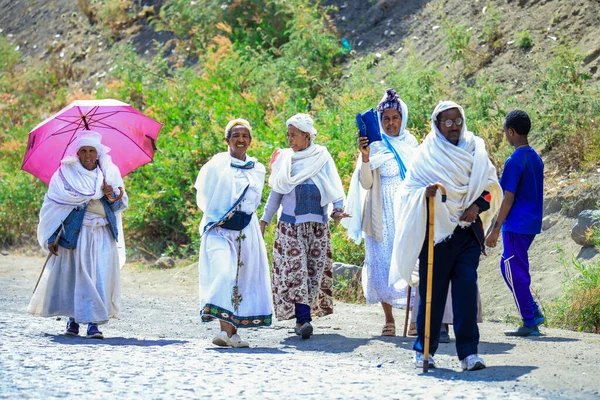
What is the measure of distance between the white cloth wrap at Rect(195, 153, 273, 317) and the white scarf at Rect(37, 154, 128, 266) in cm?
97

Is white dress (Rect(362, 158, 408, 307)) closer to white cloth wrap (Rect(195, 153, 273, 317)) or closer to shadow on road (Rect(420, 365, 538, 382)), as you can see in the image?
white cloth wrap (Rect(195, 153, 273, 317))

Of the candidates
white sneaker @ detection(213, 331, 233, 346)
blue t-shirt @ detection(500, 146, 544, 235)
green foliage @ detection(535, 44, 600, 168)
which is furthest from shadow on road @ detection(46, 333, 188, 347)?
green foliage @ detection(535, 44, 600, 168)

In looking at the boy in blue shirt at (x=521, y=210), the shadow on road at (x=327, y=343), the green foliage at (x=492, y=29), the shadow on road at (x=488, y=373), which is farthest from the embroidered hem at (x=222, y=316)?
the green foliage at (x=492, y=29)

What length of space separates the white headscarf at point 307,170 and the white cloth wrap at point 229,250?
363mm

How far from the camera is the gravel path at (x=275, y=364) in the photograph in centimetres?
579

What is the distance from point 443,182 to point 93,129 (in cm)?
Answer: 408

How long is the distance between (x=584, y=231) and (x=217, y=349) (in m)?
4.01

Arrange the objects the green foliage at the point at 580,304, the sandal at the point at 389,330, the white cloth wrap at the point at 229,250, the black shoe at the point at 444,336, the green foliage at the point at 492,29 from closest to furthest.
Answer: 1. the black shoe at the point at 444,336
2. the white cloth wrap at the point at 229,250
3. the green foliage at the point at 580,304
4. the sandal at the point at 389,330
5. the green foliage at the point at 492,29

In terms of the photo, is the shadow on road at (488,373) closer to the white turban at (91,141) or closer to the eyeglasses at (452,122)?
the eyeglasses at (452,122)

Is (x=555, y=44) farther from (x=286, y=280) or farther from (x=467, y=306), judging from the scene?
(x=467, y=306)

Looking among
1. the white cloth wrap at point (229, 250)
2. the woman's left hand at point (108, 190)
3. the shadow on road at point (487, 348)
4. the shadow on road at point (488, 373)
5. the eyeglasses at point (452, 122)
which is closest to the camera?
the shadow on road at point (488, 373)

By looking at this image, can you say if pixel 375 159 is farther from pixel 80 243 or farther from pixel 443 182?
pixel 80 243

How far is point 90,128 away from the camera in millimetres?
9172

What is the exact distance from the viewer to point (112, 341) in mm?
8297
